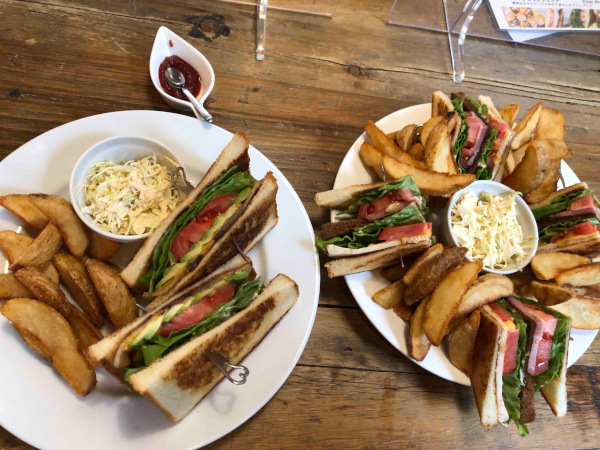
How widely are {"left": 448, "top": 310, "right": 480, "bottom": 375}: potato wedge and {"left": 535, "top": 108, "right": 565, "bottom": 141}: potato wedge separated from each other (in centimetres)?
118

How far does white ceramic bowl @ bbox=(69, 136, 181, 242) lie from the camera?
4.86 ft

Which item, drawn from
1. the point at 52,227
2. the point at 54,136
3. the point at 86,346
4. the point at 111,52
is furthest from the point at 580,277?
the point at 111,52

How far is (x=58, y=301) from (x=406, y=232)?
1.30 m

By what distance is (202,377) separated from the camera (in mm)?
1435

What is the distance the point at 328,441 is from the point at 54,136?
1665 millimetres

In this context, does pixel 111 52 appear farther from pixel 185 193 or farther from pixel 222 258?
pixel 222 258

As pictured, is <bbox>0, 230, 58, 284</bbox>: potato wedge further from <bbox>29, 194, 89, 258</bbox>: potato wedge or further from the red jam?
the red jam

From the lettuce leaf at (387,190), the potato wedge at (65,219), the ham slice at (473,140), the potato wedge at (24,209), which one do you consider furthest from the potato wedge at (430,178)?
the potato wedge at (24,209)

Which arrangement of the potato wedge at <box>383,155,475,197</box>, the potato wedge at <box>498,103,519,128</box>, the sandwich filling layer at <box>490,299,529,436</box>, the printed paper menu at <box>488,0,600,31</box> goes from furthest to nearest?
the printed paper menu at <box>488,0,600,31</box> < the potato wedge at <box>498,103,519,128</box> < the potato wedge at <box>383,155,475,197</box> < the sandwich filling layer at <box>490,299,529,436</box>

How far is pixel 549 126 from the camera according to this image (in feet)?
7.22

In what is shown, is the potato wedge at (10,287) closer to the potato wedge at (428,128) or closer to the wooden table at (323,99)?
the wooden table at (323,99)

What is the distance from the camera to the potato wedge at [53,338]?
1285 millimetres

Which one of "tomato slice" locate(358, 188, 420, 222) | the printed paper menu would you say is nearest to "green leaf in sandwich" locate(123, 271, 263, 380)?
"tomato slice" locate(358, 188, 420, 222)

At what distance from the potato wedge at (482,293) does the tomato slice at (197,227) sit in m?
1.02
